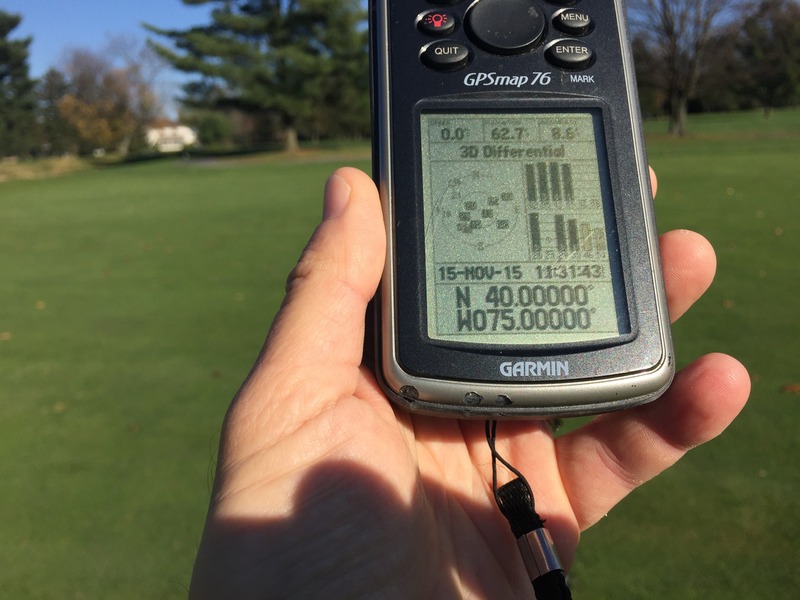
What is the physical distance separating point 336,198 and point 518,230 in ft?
1.67

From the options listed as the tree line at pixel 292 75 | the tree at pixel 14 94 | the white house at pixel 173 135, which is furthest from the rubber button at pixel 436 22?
the white house at pixel 173 135

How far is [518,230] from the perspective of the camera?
1.90 metres

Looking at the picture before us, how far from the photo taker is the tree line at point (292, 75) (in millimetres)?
29703

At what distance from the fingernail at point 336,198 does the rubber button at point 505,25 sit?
629 millimetres

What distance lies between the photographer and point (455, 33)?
2025 millimetres

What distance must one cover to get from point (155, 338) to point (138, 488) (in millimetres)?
2083

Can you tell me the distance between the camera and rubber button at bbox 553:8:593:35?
2.03 meters

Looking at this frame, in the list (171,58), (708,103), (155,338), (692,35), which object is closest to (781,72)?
(708,103)

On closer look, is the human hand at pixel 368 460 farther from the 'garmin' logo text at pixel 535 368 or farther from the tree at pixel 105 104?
the tree at pixel 105 104

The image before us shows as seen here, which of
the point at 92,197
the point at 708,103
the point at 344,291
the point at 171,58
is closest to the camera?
the point at 344,291

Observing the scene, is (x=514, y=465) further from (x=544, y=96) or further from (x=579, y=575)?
(x=544, y=96)

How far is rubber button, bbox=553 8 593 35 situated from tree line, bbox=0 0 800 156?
22.9m

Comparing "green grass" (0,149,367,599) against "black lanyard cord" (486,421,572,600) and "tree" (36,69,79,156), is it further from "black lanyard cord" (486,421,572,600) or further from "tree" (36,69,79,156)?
"tree" (36,69,79,156)

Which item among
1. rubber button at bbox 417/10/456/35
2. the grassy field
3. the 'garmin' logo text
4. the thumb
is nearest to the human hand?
the thumb
